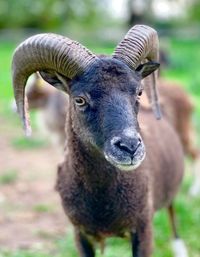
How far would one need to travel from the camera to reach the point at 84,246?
19.6ft

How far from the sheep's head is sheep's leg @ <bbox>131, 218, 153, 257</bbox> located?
0.96 metres

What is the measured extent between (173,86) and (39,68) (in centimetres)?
424

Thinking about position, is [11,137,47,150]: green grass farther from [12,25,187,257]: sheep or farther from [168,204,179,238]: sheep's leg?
[12,25,187,257]: sheep

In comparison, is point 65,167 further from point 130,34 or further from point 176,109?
point 176,109

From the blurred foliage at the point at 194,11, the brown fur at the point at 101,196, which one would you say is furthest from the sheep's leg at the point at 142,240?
the blurred foliage at the point at 194,11

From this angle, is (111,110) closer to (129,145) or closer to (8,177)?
(129,145)

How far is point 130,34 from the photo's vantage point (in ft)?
18.1

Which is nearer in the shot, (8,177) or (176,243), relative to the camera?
(176,243)

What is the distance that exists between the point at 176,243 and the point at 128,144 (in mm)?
2845

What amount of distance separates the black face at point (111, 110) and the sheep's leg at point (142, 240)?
965mm

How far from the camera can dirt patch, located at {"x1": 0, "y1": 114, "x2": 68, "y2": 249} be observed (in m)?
7.83

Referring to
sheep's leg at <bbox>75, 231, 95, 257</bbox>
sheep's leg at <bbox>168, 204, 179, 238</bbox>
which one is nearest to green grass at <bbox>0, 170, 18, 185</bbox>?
sheep's leg at <bbox>168, 204, 179, 238</bbox>

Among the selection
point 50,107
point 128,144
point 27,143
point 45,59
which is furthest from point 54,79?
point 27,143

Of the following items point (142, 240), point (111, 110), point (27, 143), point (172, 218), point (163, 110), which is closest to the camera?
point (111, 110)
